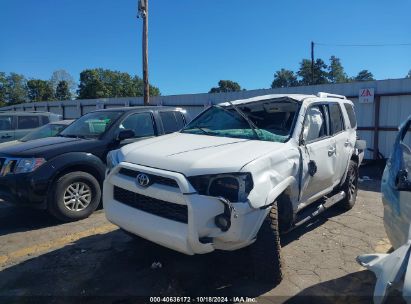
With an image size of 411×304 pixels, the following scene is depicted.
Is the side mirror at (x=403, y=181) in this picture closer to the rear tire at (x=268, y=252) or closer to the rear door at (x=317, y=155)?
the rear tire at (x=268, y=252)

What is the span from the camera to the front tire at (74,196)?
18.0ft

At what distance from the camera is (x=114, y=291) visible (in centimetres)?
355

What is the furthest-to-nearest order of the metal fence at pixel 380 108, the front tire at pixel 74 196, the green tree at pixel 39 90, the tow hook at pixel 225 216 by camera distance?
1. the green tree at pixel 39 90
2. the metal fence at pixel 380 108
3. the front tire at pixel 74 196
4. the tow hook at pixel 225 216

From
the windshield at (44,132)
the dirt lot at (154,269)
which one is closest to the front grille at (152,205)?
the dirt lot at (154,269)

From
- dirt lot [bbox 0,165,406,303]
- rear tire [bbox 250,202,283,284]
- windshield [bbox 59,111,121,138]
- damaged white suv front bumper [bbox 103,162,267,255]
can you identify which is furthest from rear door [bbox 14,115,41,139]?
rear tire [bbox 250,202,283,284]

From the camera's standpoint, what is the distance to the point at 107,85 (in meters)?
73.4

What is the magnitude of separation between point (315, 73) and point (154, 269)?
68487 millimetres

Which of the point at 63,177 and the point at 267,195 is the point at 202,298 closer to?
the point at 267,195

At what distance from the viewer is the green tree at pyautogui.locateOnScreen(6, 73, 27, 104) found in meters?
76.7

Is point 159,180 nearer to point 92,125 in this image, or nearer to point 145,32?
point 92,125

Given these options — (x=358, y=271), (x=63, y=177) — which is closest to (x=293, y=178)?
(x=358, y=271)

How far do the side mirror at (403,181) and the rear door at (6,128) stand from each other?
36.8 ft

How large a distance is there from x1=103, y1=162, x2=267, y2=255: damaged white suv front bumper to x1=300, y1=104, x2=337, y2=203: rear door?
1217mm

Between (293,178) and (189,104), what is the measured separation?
13.3 metres
